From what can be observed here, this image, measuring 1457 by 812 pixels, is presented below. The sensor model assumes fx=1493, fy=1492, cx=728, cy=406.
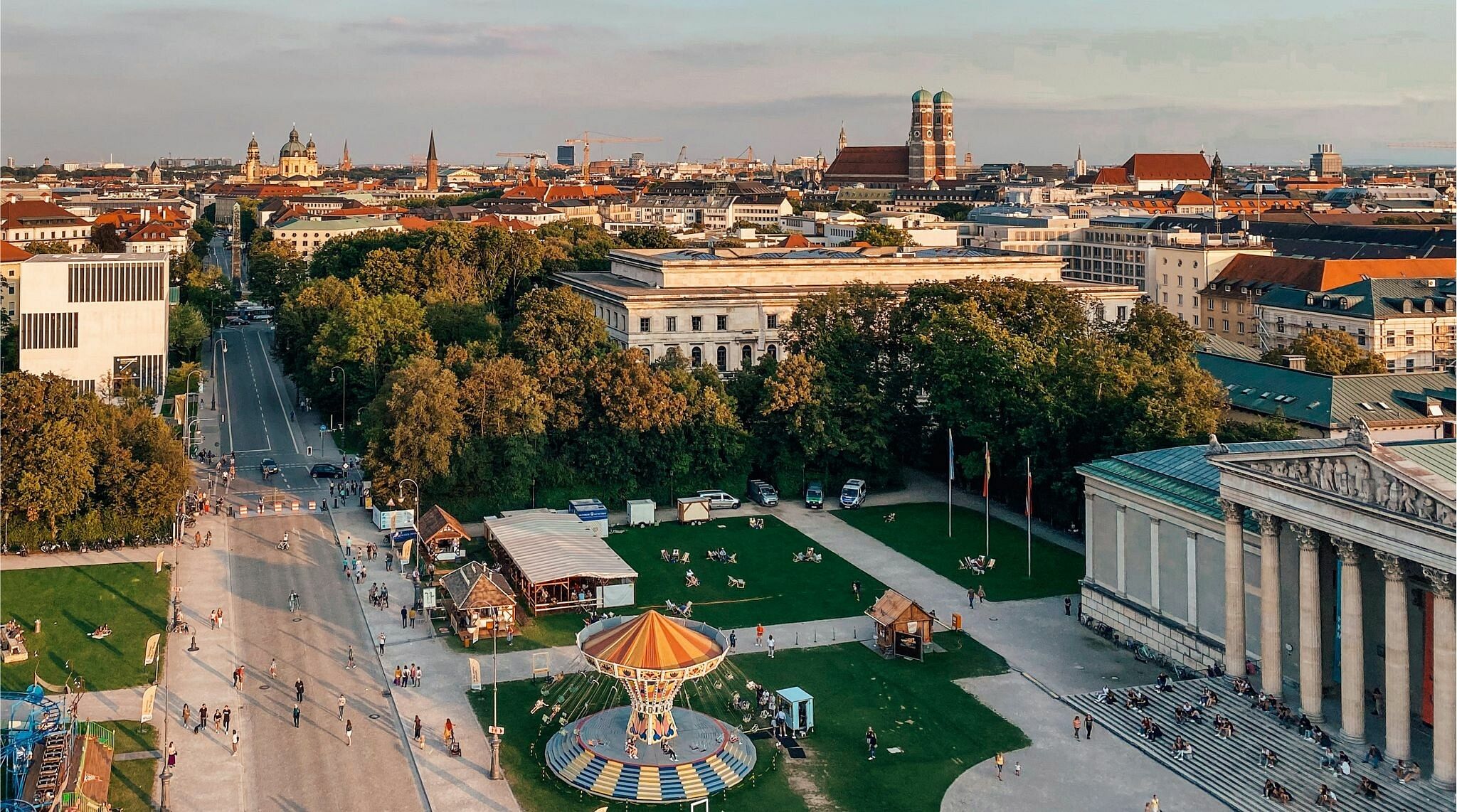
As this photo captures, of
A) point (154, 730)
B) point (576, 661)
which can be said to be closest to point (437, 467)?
point (576, 661)

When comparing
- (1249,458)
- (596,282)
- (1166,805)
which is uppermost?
(596,282)

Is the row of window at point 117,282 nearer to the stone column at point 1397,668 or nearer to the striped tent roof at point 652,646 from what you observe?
the striped tent roof at point 652,646

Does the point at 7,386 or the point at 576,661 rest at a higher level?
the point at 7,386

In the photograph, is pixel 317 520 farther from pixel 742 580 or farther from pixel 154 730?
pixel 154 730

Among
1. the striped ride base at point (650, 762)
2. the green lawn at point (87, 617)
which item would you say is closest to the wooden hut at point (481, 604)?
the striped ride base at point (650, 762)

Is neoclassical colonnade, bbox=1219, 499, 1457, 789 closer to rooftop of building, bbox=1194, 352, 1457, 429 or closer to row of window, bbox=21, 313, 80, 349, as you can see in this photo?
rooftop of building, bbox=1194, 352, 1457, 429
